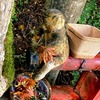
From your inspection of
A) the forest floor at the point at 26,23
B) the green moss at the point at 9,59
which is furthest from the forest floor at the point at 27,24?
the green moss at the point at 9,59

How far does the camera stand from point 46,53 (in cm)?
196

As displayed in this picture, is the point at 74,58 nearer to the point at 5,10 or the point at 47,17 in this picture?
the point at 47,17

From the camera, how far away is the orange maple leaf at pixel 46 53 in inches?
76.4

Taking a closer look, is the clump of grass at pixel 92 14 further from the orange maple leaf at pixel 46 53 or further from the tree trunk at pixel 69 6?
the orange maple leaf at pixel 46 53

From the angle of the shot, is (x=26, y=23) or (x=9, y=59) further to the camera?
(x=26, y=23)

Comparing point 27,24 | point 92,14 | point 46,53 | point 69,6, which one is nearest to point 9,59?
point 46,53

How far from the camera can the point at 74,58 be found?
228 centimetres

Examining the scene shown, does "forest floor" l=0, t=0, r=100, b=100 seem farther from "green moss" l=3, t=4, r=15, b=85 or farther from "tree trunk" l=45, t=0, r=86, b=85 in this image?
"green moss" l=3, t=4, r=15, b=85

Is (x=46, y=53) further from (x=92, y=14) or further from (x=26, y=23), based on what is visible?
(x=92, y=14)

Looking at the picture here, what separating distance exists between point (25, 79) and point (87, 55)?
1.88ft

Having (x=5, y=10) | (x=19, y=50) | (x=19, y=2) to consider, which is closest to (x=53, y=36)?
(x=5, y=10)

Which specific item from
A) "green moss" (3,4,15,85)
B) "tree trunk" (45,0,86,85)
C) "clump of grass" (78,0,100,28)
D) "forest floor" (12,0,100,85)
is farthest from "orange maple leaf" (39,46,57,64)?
"clump of grass" (78,0,100,28)

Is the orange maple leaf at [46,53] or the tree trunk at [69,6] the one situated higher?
the tree trunk at [69,6]

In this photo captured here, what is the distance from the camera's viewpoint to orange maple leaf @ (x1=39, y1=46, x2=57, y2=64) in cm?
194
